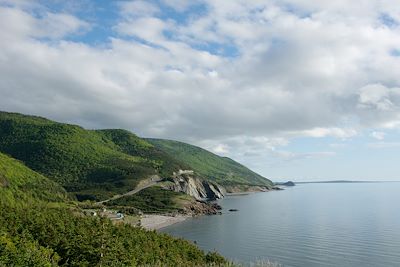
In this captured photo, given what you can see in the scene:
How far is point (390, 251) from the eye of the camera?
9619cm

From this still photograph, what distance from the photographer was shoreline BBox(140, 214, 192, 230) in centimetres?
14627

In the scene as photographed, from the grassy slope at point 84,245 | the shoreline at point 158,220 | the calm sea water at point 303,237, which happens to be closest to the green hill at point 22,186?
the shoreline at point 158,220

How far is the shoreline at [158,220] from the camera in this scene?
5759 inches

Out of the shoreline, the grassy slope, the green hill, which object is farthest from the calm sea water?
the green hill

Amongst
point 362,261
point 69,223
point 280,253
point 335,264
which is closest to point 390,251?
point 362,261

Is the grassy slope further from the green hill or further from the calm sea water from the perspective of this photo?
the green hill

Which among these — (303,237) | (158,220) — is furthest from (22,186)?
(303,237)

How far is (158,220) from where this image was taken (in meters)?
160

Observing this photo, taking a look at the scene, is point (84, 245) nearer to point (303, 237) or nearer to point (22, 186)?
point (303, 237)

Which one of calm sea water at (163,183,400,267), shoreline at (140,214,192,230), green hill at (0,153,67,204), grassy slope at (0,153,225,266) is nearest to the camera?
grassy slope at (0,153,225,266)

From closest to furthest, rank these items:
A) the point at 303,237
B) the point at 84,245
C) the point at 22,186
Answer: the point at 84,245 < the point at 303,237 < the point at 22,186

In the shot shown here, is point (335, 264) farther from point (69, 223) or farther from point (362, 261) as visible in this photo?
point (69, 223)

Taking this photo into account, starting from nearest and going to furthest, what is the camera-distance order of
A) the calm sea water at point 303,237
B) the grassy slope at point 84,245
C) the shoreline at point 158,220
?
the grassy slope at point 84,245
the calm sea water at point 303,237
the shoreline at point 158,220

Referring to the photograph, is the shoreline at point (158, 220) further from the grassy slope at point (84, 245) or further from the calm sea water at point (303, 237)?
the grassy slope at point (84, 245)
